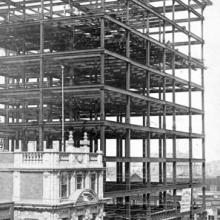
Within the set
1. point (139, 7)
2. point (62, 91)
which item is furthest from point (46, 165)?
point (139, 7)

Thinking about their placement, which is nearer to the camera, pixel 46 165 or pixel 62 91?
pixel 46 165

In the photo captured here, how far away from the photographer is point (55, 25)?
53.7m

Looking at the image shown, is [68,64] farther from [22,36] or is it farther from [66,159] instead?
[66,159]

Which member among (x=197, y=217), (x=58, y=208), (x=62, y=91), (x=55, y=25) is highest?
(x=55, y=25)

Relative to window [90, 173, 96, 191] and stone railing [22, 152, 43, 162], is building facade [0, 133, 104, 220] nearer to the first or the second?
stone railing [22, 152, 43, 162]

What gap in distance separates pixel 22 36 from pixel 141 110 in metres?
21.4

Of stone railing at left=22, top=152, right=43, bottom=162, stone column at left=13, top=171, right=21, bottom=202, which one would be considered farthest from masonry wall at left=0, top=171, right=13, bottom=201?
stone railing at left=22, top=152, right=43, bottom=162

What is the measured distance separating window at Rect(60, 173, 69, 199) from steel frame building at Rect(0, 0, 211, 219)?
Answer: 7.04 m

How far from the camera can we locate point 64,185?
136 ft

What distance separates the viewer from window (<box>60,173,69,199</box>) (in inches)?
1610

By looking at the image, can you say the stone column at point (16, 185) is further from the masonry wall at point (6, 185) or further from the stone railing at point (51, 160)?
the stone railing at point (51, 160)

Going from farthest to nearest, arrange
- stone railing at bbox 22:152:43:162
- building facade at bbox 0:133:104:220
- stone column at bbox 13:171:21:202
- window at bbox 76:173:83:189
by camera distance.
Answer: window at bbox 76:173:83:189, stone column at bbox 13:171:21:202, stone railing at bbox 22:152:43:162, building facade at bbox 0:133:104:220

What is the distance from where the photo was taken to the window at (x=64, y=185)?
134ft

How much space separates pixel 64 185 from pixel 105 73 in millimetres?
27520
